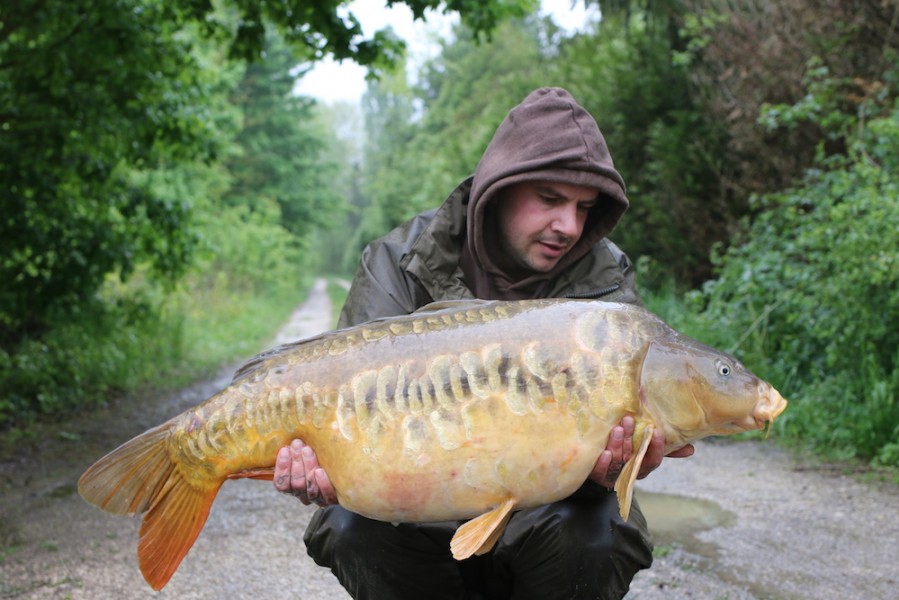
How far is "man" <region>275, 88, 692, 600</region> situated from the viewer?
6.95ft

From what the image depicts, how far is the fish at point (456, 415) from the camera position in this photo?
1.79 metres

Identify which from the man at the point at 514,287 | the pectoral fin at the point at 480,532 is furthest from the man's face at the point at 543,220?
the pectoral fin at the point at 480,532

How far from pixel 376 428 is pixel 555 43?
38.0ft

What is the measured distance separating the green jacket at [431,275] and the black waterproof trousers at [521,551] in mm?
550

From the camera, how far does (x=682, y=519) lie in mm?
3865

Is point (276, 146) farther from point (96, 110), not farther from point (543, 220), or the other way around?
point (543, 220)

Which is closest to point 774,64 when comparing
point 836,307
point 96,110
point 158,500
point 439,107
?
point 836,307

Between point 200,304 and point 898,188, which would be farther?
point 200,304

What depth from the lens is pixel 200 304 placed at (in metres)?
13.0

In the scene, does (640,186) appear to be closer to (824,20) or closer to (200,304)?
(824,20)

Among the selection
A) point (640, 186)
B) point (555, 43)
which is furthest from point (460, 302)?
point (555, 43)

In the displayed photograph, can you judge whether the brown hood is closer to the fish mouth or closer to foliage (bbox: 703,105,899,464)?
the fish mouth

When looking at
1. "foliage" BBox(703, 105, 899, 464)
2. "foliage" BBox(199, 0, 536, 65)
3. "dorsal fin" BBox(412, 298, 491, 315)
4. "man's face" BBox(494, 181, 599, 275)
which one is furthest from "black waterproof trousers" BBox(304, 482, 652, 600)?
"foliage" BBox(199, 0, 536, 65)

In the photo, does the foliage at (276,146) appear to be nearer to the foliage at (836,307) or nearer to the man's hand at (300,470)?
the foliage at (836,307)
